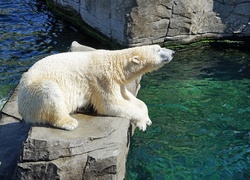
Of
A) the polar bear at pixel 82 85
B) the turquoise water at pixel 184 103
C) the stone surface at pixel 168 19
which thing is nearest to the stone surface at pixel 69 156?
the polar bear at pixel 82 85

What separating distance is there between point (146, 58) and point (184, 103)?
9.12ft

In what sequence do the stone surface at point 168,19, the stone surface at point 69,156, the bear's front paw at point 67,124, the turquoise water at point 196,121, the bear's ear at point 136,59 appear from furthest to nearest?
1. the stone surface at point 168,19
2. the turquoise water at point 196,121
3. the bear's ear at point 136,59
4. the bear's front paw at point 67,124
5. the stone surface at point 69,156

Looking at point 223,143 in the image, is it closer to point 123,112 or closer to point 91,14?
point 123,112

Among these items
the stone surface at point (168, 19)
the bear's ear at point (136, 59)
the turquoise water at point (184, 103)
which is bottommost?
the turquoise water at point (184, 103)

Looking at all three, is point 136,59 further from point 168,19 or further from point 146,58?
point 168,19

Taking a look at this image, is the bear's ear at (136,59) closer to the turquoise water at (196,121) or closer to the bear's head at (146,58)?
the bear's head at (146,58)

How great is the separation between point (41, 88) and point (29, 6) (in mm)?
10294

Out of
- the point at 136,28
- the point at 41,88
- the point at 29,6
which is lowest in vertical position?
the point at 29,6

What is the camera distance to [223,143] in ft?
20.8

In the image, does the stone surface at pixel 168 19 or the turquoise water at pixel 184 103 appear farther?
the stone surface at pixel 168 19

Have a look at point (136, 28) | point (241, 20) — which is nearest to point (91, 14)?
point (136, 28)

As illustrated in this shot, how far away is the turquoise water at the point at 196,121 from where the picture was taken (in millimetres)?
Result: 5676

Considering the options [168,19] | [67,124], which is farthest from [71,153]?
[168,19]

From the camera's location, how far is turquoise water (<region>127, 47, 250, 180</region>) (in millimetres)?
5676
